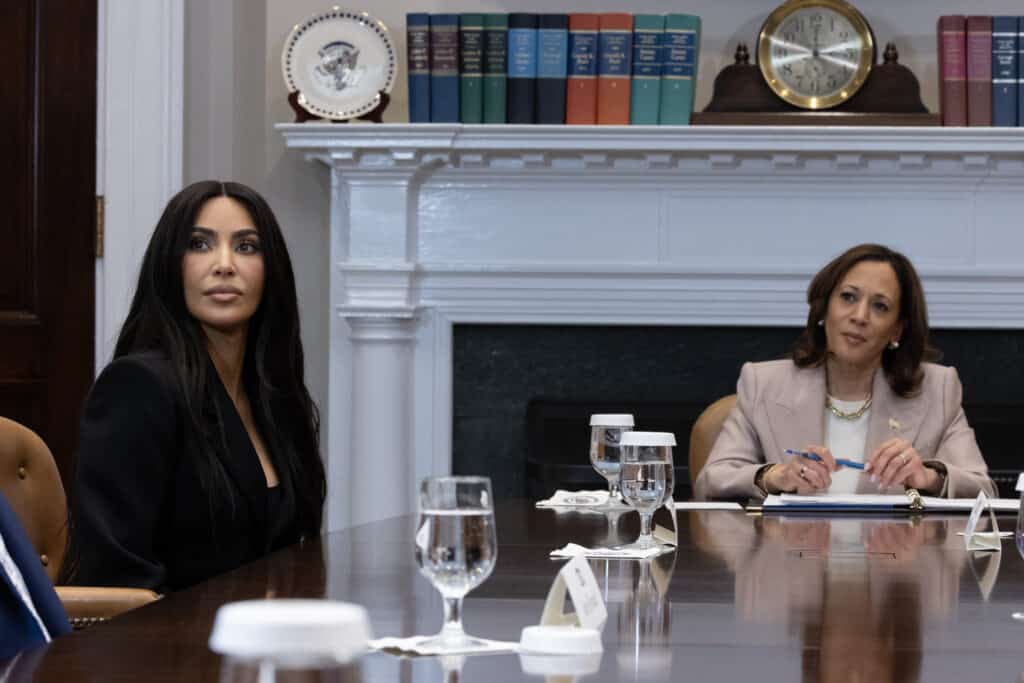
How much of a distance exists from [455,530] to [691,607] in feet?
1.33

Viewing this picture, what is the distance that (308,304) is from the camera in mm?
4328

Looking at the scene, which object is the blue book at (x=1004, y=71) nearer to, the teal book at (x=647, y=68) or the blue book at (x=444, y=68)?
the teal book at (x=647, y=68)

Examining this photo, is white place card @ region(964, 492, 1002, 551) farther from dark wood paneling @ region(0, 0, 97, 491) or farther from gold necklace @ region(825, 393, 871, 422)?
dark wood paneling @ region(0, 0, 97, 491)

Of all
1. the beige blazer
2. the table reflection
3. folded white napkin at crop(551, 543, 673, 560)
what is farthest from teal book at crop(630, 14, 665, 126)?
folded white napkin at crop(551, 543, 673, 560)

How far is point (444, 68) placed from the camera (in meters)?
4.03

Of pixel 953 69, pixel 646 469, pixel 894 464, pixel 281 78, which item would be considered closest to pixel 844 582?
pixel 646 469

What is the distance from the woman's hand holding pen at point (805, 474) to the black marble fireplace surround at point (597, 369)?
152 centimetres

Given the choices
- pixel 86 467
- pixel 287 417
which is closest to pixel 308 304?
pixel 287 417

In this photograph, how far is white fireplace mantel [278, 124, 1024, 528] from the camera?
416 cm

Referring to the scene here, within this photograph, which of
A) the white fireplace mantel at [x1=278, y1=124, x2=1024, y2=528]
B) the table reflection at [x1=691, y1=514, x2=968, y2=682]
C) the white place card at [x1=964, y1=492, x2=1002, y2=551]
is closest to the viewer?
the table reflection at [x1=691, y1=514, x2=968, y2=682]

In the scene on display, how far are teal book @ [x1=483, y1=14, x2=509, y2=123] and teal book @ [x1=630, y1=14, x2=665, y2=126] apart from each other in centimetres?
34

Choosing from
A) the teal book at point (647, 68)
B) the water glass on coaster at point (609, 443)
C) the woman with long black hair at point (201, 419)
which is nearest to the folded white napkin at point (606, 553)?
the water glass on coaster at point (609, 443)

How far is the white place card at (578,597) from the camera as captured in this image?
3.74 ft

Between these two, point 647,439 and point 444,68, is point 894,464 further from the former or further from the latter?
point 444,68
